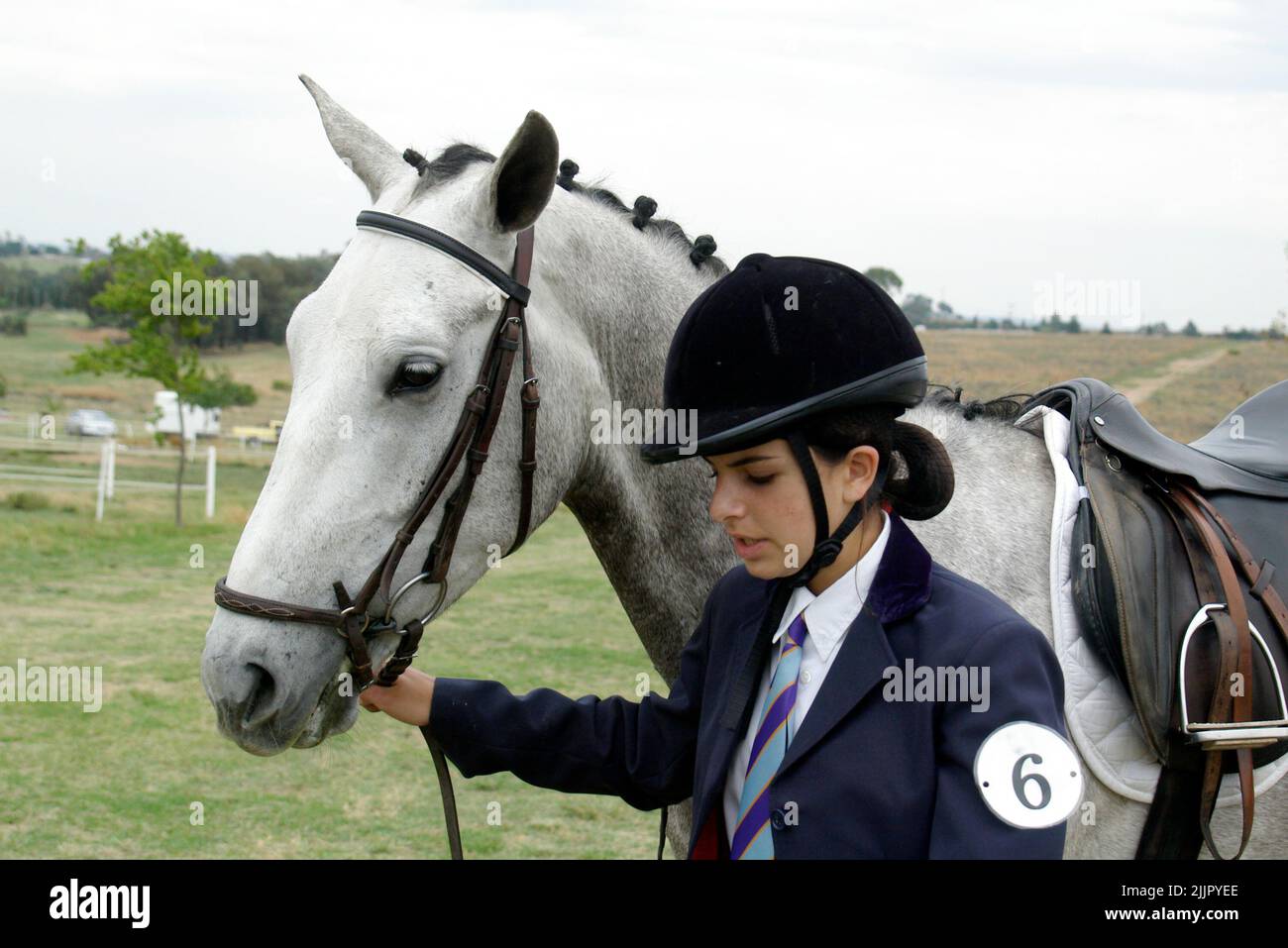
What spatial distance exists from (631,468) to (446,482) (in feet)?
1.82

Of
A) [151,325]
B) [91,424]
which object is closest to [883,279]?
[151,325]

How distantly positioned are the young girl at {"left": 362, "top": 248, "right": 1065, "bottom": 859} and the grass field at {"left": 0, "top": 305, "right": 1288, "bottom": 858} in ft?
4.83

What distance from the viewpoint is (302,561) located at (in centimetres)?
211

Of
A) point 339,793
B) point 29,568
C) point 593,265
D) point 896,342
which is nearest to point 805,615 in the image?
point 896,342

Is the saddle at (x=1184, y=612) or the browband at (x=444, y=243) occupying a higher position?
the browband at (x=444, y=243)

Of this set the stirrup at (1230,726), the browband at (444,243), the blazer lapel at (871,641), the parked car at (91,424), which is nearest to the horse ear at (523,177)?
the browband at (444,243)

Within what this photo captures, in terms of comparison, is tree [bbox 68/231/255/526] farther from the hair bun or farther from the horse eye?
the hair bun

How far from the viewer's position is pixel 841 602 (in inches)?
74.4

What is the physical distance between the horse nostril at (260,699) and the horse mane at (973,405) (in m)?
1.89

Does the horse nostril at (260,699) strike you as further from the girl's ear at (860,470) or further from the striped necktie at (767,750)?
the girl's ear at (860,470)

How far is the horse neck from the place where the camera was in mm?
2680

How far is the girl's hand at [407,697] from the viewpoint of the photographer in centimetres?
235

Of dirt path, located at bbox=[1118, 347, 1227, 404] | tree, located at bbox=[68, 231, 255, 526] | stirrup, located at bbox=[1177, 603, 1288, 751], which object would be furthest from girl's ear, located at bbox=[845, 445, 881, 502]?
dirt path, located at bbox=[1118, 347, 1227, 404]

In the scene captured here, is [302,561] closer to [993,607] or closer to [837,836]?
[837,836]
